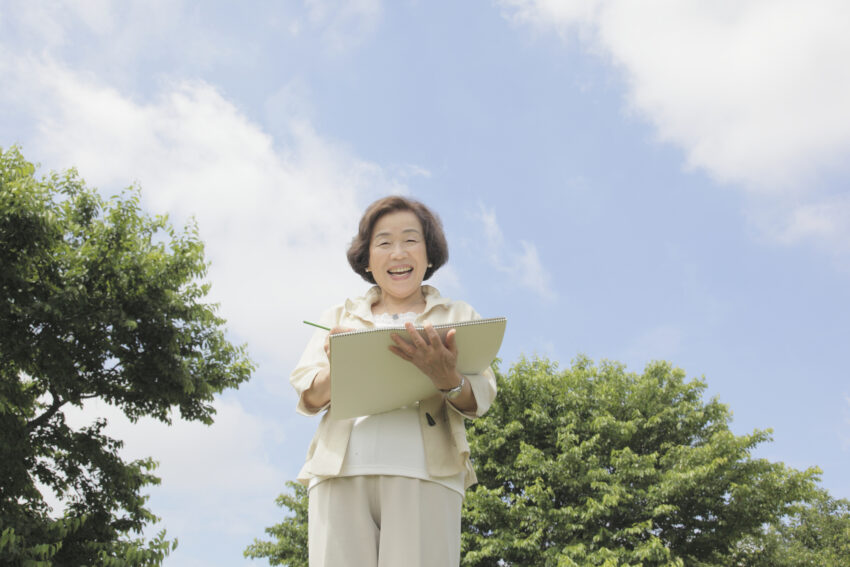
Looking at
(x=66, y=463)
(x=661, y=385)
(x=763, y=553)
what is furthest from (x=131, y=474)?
(x=763, y=553)

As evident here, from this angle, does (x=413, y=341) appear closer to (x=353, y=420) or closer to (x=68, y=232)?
(x=353, y=420)

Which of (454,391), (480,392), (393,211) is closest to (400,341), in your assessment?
(454,391)

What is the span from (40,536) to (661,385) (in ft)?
57.5

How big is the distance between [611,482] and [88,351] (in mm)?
12343

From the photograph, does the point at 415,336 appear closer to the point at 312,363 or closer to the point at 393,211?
the point at 312,363

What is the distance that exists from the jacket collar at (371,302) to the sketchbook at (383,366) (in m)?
0.38

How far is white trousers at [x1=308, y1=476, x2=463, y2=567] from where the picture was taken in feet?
6.96

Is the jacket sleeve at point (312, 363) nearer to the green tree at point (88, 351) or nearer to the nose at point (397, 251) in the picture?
the nose at point (397, 251)

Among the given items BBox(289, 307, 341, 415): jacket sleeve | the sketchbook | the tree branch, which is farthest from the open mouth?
the tree branch

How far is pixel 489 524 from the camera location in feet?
52.1

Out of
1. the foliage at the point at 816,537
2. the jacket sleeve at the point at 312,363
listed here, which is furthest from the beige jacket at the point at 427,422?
the foliage at the point at 816,537

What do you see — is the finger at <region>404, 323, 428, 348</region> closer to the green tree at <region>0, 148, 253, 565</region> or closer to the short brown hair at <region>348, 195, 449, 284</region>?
the short brown hair at <region>348, 195, 449, 284</region>

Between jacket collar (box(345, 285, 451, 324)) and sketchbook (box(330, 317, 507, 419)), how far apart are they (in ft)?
1.24

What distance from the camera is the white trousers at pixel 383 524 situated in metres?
2.12
